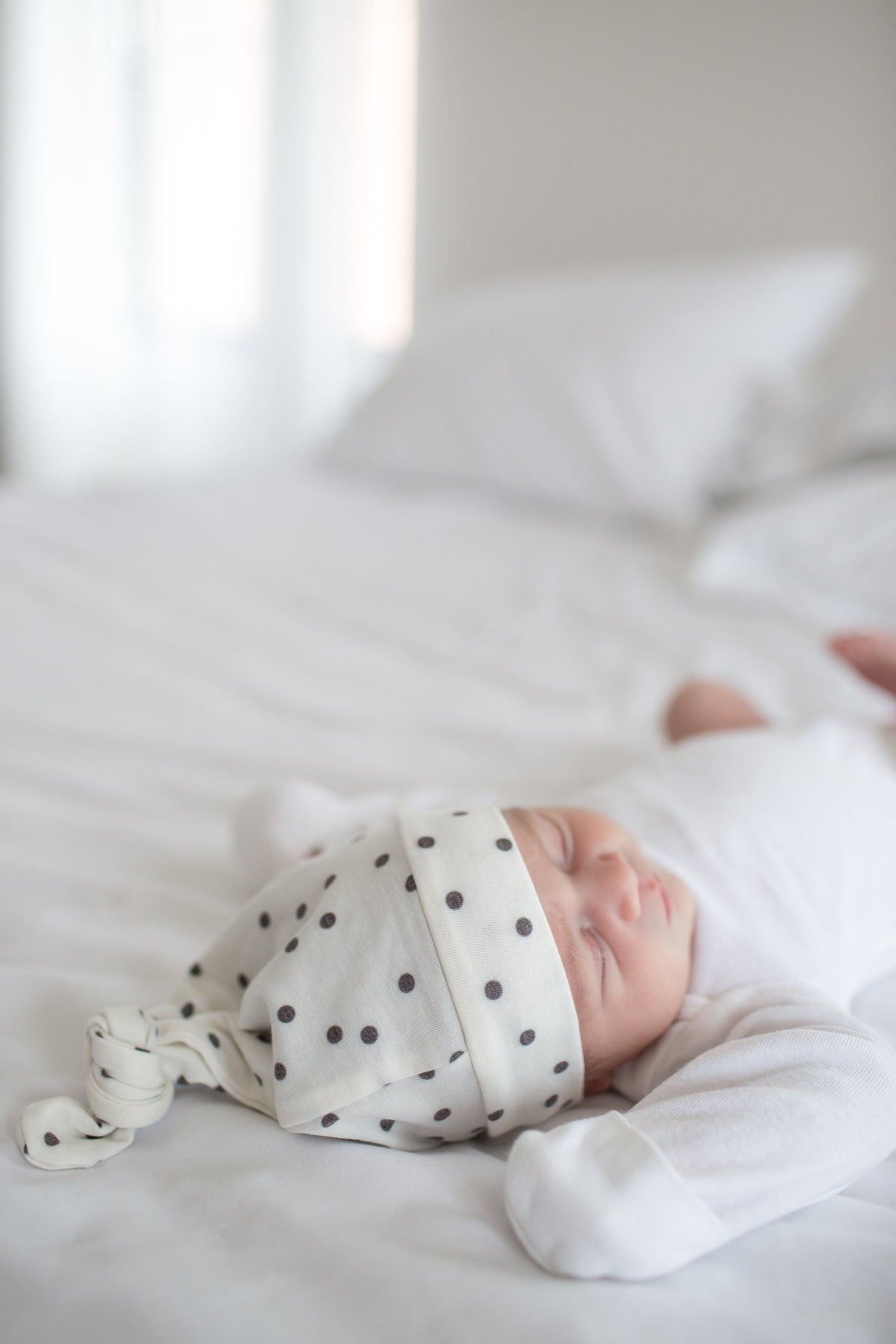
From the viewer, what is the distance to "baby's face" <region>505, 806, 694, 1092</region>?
2.16 feet

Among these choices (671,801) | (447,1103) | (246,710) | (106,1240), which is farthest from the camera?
(246,710)

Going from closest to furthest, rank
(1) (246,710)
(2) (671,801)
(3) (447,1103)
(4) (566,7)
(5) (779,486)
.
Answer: (3) (447,1103), (2) (671,801), (1) (246,710), (5) (779,486), (4) (566,7)

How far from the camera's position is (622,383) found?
1797 millimetres

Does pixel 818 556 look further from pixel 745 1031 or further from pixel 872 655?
pixel 745 1031

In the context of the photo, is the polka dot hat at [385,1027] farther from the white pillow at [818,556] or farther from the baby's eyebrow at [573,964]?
the white pillow at [818,556]

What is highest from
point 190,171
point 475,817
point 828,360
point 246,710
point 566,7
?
point 566,7

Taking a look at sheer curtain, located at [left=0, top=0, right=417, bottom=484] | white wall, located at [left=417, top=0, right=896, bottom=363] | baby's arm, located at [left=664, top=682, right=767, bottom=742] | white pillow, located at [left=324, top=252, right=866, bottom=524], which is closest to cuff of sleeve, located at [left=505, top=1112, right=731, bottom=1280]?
baby's arm, located at [left=664, top=682, right=767, bottom=742]

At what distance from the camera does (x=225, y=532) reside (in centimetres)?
172

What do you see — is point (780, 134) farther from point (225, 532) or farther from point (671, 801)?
point (671, 801)

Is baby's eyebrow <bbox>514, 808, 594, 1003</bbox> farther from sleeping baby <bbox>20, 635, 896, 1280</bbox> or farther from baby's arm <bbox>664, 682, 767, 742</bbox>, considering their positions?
baby's arm <bbox>664, 682, 767, 742</bbox>

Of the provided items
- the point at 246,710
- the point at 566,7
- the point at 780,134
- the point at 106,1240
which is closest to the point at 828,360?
the point at 780,134

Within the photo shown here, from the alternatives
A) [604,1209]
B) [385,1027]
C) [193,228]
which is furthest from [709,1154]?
[193,228]

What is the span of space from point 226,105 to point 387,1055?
10.6ft

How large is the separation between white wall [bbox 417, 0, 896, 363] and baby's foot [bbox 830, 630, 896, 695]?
3.97 feet
